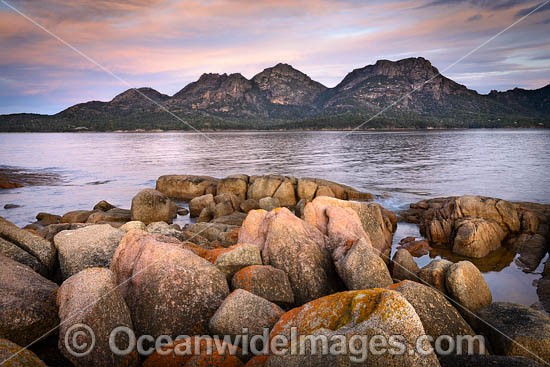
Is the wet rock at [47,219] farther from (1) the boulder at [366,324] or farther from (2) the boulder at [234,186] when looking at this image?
(1) the boulder at [366,324]

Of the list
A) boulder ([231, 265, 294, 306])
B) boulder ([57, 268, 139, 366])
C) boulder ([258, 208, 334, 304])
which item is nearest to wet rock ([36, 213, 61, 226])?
boulder ([258, 208, 334, 304])

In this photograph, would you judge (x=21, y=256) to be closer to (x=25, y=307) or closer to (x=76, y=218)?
(x=25, y=307)

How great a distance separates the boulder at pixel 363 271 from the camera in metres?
5.78

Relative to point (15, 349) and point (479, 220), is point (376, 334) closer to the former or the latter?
point (15, 349)

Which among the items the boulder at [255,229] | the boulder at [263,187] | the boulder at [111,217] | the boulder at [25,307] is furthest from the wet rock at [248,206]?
the boulder at [25,307]

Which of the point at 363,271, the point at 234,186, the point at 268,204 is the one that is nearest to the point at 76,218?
the point at 234,186

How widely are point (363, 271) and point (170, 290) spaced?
10.7ft

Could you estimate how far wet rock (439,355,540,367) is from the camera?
11.7 feet

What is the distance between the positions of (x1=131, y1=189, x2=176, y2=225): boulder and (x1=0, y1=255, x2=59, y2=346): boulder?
35.5 feet

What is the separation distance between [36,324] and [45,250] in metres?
2.73

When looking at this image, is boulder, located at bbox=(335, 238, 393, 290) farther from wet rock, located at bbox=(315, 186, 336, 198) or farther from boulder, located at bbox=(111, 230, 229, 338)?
wet rock, located at bbox=(315, 186, 336, 198)

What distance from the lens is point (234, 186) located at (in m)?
21.0

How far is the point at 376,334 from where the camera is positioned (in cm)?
329

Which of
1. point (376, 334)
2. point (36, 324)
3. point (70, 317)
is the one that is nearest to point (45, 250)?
point (36, 324)
